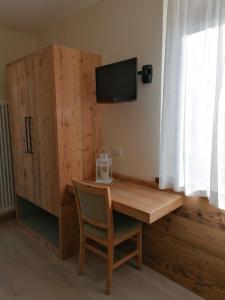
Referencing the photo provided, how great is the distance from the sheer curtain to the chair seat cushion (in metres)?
0.45

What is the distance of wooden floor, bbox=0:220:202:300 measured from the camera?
1.88 meters

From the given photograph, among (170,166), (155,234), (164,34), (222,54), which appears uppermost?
(164,34)

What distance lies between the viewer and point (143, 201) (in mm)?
1801

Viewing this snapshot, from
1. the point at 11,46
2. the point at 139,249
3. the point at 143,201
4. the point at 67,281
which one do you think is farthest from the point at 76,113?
the point at 11,46

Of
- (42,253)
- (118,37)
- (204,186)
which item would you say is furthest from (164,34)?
(42,253)

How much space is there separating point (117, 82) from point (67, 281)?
1.83m

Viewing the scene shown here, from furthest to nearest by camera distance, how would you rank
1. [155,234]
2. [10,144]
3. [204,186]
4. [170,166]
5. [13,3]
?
A: [10,144]
[13,3]
[155,234]
[170,166]
[204,186]

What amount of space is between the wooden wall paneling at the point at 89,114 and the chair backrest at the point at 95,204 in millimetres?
503

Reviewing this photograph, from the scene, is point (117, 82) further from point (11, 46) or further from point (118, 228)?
point (11, 46)

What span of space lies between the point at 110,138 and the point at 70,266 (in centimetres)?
134

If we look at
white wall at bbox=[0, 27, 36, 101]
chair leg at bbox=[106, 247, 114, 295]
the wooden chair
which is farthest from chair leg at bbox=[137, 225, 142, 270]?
white wall at bbox=[0, 27, 36, 101]

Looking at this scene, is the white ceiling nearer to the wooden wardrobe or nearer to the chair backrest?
the wooden wardrobe

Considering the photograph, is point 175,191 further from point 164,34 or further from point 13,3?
point 13,3

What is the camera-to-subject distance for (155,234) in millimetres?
2156
